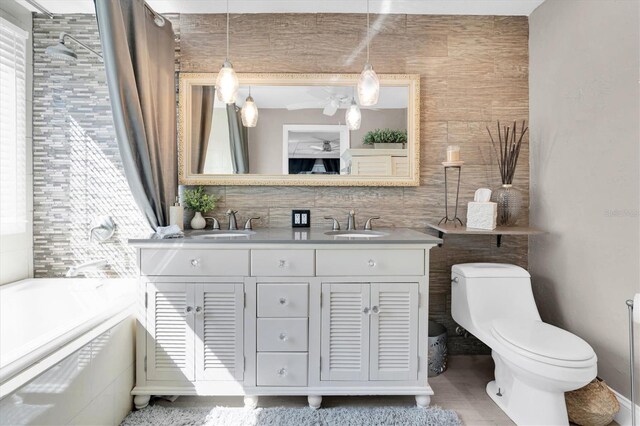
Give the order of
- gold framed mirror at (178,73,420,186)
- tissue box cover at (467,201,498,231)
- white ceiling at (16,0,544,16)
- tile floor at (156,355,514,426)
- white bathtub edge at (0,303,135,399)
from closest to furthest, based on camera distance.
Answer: white bathtub edge at (0,303,135,399) → tile floor at (156,355,514,426) → tissue box cover at (467,201,498,231) → white ceiling at (16,0,544,16) → gold framed mirror at (178,73,420,186)

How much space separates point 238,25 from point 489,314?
2.47 meters

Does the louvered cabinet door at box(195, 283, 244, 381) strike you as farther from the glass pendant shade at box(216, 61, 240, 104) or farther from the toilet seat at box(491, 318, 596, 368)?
the toilet seat at box(491, 318, 596, 368)

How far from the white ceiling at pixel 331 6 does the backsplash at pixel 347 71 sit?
0.15 ft

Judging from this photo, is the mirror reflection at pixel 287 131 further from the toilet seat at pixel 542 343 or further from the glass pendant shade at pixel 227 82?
the toilet seat at pixel 542 343

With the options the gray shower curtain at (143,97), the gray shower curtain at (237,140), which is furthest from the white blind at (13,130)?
the gray shower curtain at (237,140)

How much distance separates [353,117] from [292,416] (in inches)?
72.4

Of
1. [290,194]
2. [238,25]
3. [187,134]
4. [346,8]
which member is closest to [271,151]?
[290,194]

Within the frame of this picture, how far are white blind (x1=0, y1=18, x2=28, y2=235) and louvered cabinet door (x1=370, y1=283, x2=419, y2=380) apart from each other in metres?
2.27

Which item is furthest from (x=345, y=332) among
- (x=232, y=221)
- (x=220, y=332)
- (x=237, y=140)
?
(x=237, y=140)

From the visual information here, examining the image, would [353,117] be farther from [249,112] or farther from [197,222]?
[197,222]

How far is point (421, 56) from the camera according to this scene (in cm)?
230

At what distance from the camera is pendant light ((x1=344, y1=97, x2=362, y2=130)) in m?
2.29

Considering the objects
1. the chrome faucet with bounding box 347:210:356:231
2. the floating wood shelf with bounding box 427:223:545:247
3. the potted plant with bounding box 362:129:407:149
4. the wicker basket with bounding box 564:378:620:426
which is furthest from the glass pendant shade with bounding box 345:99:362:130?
the wicker basket with bounding box 564:378:620:426

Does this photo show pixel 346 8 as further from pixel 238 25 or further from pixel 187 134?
pixel 187 134
